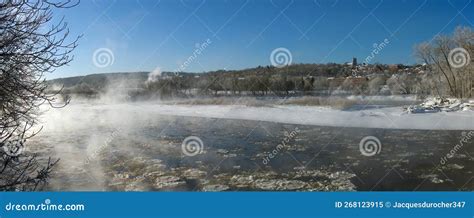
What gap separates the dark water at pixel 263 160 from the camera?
177 inches

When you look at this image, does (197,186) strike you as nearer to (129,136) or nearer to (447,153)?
(129,136)

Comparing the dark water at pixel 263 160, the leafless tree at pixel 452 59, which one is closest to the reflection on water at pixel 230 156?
the dark water at pixel 263 160

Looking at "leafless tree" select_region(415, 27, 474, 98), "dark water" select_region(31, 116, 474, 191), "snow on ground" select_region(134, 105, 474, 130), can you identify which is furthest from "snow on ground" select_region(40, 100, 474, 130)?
"leafless tree" select_region(415, 27, 474, 98)

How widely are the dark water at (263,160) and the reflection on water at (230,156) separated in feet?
0.03

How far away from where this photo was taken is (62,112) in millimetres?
5074

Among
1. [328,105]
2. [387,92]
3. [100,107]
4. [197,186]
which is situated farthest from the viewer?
[387,92]

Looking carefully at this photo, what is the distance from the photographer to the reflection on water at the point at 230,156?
4.53 m

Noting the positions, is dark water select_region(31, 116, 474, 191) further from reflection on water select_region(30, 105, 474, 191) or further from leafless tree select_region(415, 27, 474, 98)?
leafless tree select_region(415, 27, 474, 98)

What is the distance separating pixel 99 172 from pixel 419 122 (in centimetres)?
424

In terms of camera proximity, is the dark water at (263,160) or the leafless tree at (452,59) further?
the leafless tree at (452,59)

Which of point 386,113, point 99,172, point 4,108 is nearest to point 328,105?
point 386,113

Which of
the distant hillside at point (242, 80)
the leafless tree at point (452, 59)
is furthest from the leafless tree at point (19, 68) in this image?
the leafless tree at point (452, 59)

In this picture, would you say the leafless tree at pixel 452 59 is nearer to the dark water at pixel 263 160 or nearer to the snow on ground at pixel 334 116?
the snow on ground at pixel 334 116

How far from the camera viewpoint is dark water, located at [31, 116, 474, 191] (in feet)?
14.8
